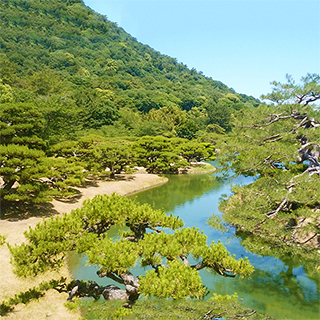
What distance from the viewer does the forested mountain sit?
3362 cm

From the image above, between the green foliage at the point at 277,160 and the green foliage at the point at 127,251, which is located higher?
the green foliage at the point at 277,160

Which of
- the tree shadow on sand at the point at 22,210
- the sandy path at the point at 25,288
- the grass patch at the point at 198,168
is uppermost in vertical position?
the grass patch at the point at 198,168

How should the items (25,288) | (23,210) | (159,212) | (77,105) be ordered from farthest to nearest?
(77,105), (23,210), (25,288), (159,212)

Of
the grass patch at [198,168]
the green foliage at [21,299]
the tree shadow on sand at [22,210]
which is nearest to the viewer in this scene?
the green foliage at [21,299]

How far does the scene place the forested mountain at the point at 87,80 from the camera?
110ft

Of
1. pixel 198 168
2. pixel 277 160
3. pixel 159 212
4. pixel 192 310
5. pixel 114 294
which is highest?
pixel 277 160

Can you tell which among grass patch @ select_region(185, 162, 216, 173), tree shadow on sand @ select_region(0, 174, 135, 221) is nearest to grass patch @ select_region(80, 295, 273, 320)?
tree shadow on sand @ select_region(0, 174, 135, 221)

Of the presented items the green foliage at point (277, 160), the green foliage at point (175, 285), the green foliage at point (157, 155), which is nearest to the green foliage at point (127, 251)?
the green foliage at point (175, 285)

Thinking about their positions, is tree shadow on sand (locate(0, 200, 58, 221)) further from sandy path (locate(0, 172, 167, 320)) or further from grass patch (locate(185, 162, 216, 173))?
grass patch (locate(185, 162, 216, 173))

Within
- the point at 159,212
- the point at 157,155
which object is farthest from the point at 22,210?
the point at 157,155

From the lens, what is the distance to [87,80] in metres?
53.6

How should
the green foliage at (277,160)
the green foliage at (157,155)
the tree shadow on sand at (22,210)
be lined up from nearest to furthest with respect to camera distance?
the green foliage at (277,160)
the tree shadow on sand at (22,210)
the green foliage at (157,155)

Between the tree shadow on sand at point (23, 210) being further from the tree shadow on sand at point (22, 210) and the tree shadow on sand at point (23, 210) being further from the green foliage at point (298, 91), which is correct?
the green foliage at point (298, 91)

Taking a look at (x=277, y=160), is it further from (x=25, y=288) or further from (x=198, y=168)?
(x=198, y=168)
